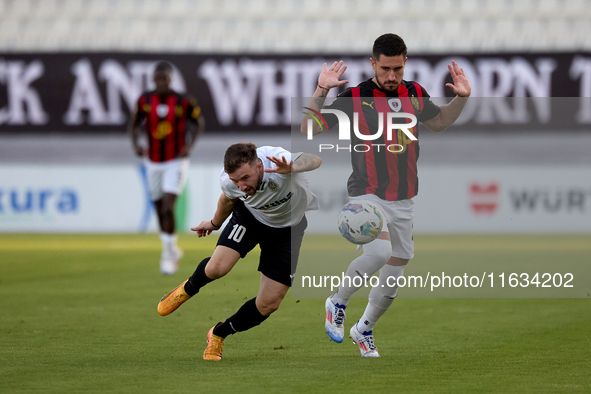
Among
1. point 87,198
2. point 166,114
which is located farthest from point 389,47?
point 87,198

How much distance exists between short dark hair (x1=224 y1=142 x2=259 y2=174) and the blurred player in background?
195mm

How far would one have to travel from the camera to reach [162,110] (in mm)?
10070

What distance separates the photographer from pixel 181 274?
9117 millimetres

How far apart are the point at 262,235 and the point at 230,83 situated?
31.9ft

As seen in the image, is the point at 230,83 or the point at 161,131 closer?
the point at 161,131

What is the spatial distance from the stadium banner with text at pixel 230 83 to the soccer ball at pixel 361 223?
31.3ft

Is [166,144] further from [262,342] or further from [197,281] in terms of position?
[197,281]

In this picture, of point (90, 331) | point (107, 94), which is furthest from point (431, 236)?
point (90, 331)

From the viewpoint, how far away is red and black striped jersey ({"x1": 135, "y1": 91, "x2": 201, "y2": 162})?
32.8 ft

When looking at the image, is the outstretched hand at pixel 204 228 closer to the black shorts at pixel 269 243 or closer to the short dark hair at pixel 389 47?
the black shorts at pixel 269 243

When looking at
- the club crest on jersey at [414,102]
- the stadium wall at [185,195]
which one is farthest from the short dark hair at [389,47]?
the stadium wall at [185,195]

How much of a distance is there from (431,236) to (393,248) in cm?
889

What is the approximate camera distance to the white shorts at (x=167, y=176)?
Answer: 9.69 meters

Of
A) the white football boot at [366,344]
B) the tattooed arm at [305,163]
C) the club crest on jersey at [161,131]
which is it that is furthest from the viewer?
the club crest on jersey at [161,131]
